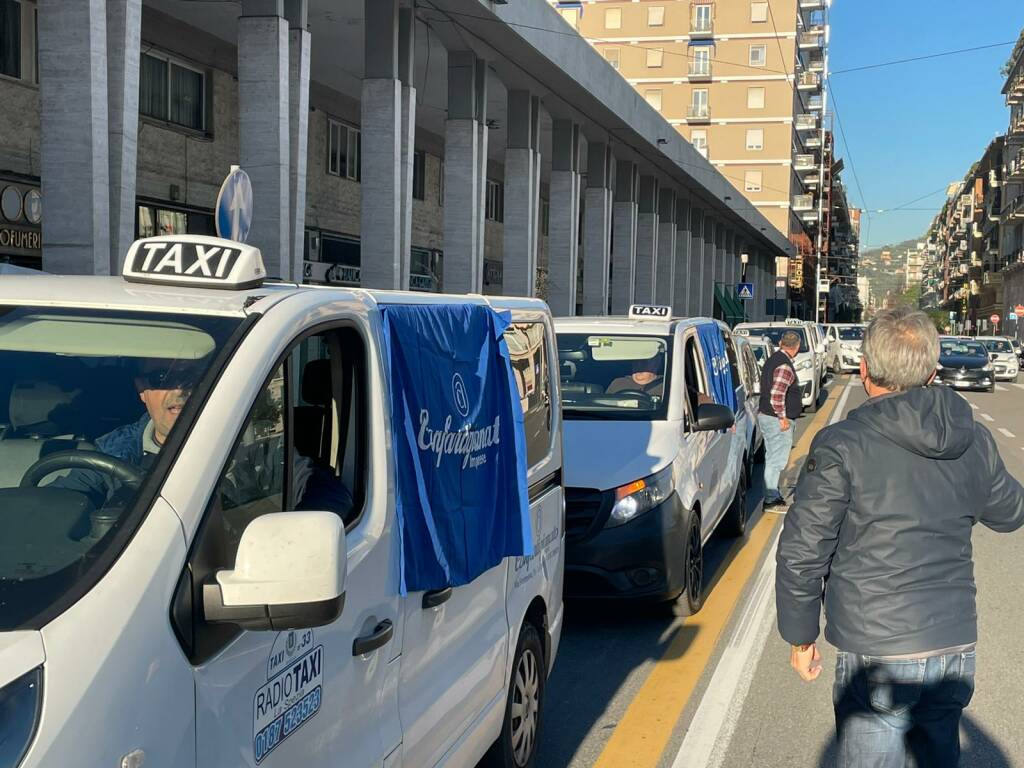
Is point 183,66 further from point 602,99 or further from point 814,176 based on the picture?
point 814,176

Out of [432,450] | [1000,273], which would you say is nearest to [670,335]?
[432,450]

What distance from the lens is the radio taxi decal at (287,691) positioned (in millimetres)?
2363

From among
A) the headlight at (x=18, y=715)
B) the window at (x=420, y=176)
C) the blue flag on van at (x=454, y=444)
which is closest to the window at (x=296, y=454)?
the blue flag on van at (x=454, y=444)

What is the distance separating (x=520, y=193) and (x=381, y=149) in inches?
300

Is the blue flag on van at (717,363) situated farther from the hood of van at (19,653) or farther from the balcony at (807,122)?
the balcony at (807,122)

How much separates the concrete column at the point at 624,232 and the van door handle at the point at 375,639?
35.2 m

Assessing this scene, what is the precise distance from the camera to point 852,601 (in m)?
3.20

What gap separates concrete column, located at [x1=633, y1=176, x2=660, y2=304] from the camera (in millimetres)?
41781

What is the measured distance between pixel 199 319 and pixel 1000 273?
100 meters

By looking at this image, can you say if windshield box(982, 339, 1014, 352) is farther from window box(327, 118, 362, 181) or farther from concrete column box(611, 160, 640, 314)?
window box(327, 118, 362, 181)

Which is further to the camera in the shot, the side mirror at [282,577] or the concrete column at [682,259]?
the concrete column at [682,259]

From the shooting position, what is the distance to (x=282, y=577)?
2.13 meters

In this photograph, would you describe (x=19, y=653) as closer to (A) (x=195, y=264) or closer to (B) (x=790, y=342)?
(A) (x=195, y=264)

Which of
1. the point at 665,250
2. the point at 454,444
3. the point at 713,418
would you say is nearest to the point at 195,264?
the point at 454,444
